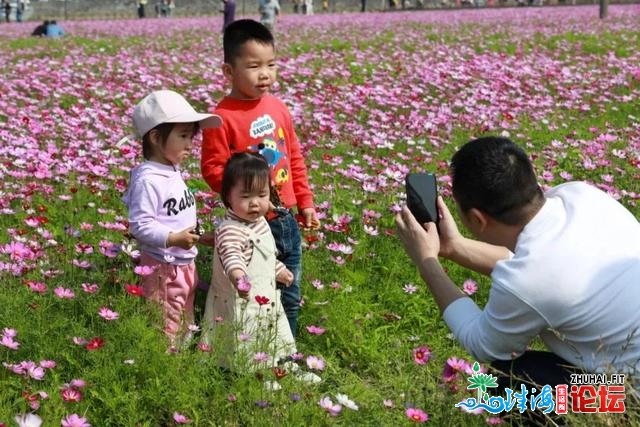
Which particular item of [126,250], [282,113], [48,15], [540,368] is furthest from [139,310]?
[48,15]

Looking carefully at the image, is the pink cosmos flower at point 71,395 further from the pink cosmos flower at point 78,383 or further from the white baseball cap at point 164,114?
the white baseball cap at point 164,114

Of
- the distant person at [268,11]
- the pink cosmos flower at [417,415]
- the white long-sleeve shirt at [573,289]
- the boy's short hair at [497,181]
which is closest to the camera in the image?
the white long-sleeve shirt at [573,289]

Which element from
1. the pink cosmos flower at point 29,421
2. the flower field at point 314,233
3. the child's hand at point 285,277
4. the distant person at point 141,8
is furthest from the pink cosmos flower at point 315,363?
the distant person at point 141,8

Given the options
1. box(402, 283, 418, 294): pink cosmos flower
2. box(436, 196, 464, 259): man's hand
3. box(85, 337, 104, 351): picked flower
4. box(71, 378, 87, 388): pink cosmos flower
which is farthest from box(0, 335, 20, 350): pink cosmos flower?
box(402, 283, 418, 294): pink cosmos flower

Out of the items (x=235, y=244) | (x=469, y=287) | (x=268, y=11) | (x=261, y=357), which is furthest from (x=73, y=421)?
(x=268, y=11)

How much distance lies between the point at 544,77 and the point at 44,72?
22.6 feet

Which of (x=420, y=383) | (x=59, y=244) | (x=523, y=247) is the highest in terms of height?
(x=523, y=247)

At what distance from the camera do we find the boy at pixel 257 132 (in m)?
3.52

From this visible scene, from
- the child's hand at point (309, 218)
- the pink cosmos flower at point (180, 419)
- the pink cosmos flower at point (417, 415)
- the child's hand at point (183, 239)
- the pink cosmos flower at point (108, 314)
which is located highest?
the child's hand at point (183, 239)

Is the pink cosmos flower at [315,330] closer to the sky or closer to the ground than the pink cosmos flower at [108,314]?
closer to the ground

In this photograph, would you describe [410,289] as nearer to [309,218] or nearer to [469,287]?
[469,287]

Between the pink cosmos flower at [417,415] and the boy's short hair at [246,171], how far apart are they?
3.76 feet

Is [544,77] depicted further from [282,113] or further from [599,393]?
[599,393]

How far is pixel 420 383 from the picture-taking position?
3.21 m
